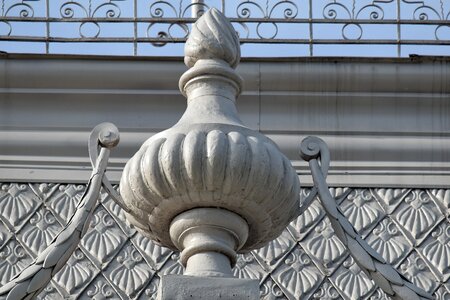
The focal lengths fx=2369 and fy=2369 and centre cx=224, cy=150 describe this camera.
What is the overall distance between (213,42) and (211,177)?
78 cm

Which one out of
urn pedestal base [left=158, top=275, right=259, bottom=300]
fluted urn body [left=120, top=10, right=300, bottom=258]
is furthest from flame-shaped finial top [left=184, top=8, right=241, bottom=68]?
urn pedestal base [left=158, top=275, right=259, bottom=300]

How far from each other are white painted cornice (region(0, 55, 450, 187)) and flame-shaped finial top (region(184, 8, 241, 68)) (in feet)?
10.0

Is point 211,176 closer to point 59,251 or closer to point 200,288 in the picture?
point 200,288

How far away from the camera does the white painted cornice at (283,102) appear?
39.0 feet

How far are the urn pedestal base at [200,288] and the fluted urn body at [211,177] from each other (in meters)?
0.33

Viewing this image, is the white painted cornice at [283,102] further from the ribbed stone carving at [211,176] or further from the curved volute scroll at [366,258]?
the ribbed stone carving at [211,176]

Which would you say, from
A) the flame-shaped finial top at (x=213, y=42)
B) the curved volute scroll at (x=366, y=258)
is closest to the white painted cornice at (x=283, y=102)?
the flame-shaped finial top at (x=213, y=42)

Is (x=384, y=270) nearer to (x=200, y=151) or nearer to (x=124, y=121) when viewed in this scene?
(x=200, y=151)

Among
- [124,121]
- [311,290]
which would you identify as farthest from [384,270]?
[124,121]

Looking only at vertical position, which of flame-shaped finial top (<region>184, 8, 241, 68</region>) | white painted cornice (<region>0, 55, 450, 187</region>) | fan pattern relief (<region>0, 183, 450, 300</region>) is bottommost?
fan pattern relief (<region>0, 183, 450, 300</region>)

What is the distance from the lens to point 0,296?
8312 mm

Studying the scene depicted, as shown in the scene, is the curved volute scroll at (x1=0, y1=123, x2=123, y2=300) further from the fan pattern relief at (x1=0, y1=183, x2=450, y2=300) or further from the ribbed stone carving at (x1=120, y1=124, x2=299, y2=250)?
the fan pattern relief at (x1=0, y1=183, x2=450, y2=300)

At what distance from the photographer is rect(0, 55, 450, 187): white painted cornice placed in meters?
11.9

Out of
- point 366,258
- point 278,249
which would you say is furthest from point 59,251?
point 278,249
